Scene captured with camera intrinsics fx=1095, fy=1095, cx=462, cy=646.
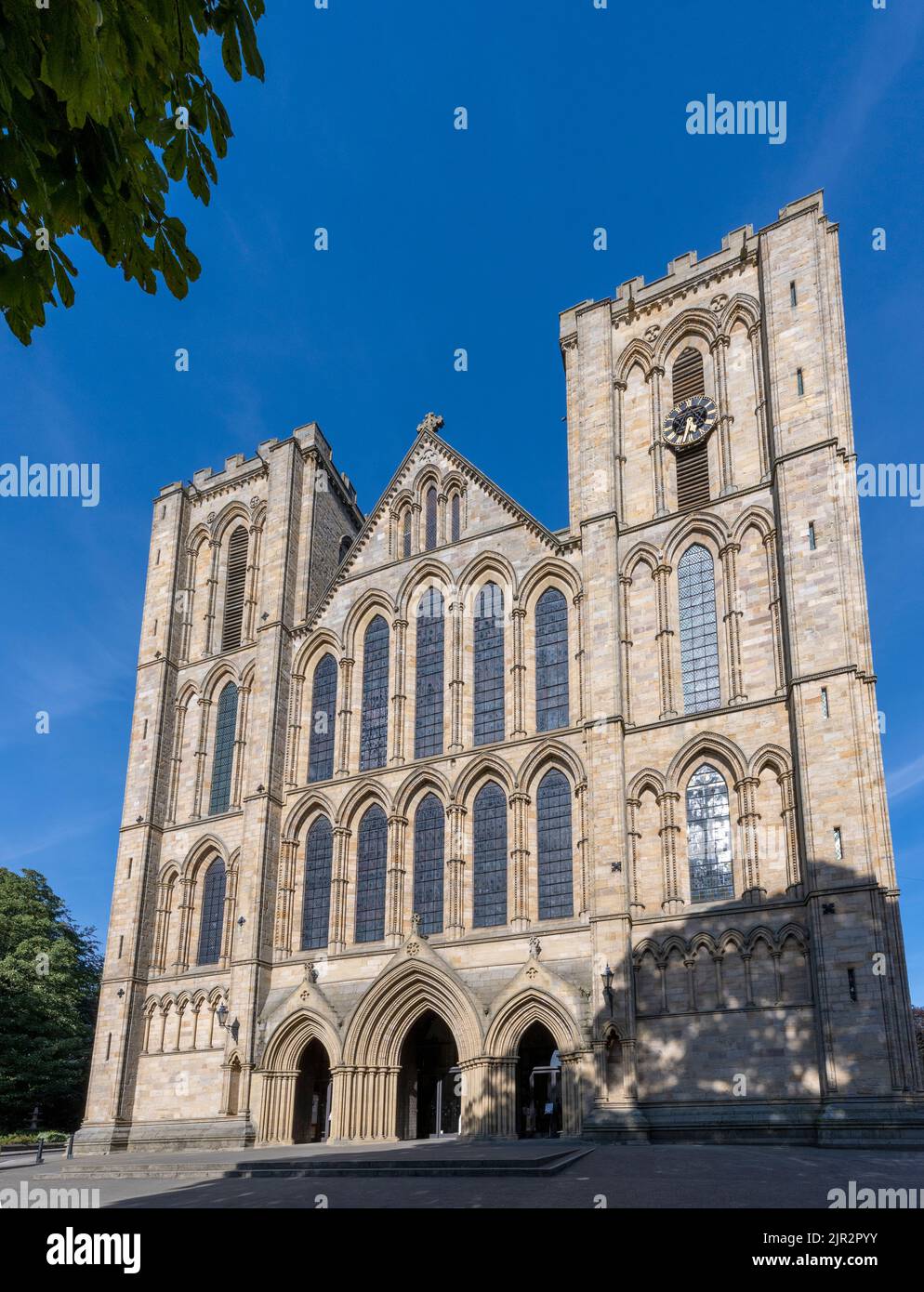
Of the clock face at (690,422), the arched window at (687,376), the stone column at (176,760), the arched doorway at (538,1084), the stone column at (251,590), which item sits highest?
the arched window at (687,376)

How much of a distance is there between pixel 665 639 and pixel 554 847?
6.34 m

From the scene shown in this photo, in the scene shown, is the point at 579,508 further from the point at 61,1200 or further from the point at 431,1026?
the point at 61,1200

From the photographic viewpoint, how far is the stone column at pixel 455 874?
29406mm

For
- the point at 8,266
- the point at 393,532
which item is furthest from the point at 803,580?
the point at 8,266

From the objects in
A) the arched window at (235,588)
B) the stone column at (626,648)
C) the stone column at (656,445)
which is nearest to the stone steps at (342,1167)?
the stone column at (626,648)

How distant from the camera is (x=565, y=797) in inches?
1155

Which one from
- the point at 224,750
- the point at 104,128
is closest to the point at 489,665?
the point at 224,750

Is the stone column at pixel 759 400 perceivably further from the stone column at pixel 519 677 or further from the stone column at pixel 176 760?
the stone column at pixel 176 760

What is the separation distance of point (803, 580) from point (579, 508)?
24.6 ft

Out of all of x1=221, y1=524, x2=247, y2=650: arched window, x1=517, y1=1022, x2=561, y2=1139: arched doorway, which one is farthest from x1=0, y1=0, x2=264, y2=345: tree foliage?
x1=221, y1=524, x2=247, y2=650: arched window

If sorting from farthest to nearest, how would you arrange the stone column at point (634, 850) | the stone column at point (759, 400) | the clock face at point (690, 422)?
the clock face at point (690, 422)
the stone column at point (759, 400)
the stone column at point (634, 850)

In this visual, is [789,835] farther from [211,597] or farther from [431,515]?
[211,597]

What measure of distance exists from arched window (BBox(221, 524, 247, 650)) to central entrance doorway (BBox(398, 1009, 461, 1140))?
15.1 m

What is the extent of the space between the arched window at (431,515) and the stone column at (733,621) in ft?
32.2
